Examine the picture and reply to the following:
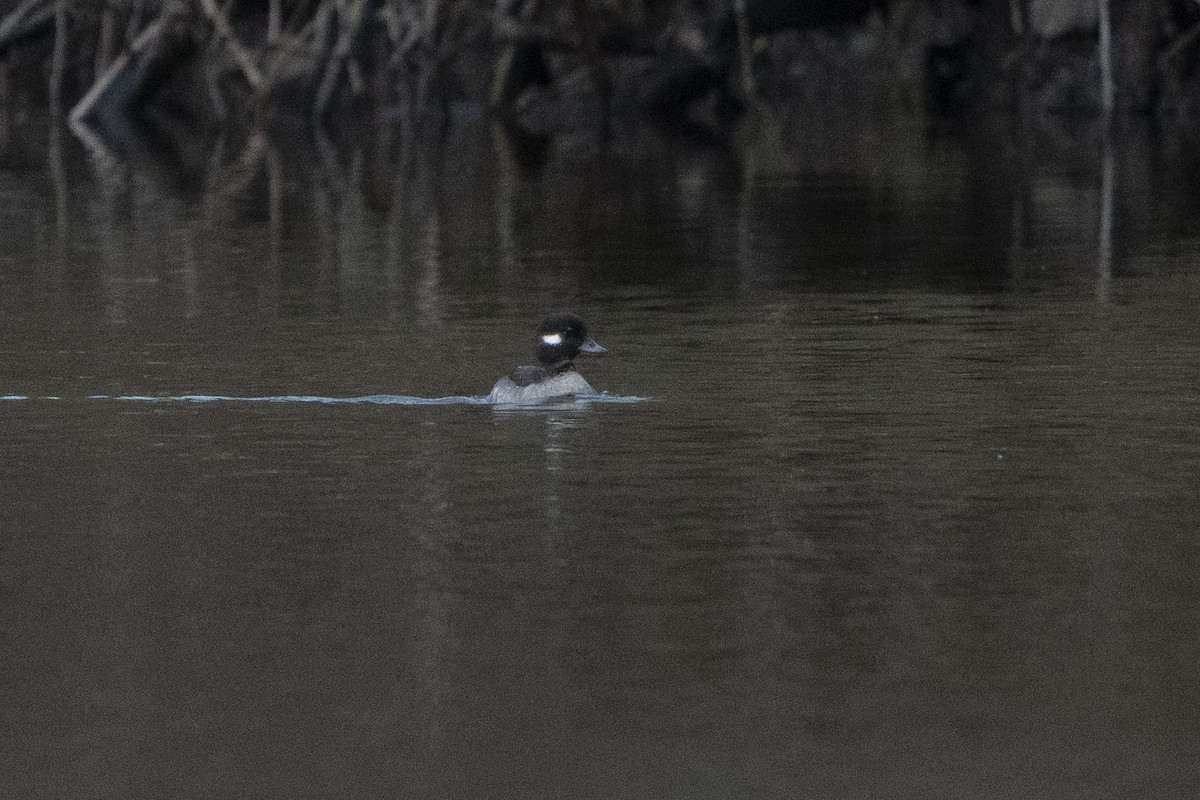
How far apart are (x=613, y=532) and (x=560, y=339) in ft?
12.1

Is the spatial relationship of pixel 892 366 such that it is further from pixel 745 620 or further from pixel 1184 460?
pixel 745 620

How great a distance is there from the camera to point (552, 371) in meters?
12.4

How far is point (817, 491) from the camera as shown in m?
9.81

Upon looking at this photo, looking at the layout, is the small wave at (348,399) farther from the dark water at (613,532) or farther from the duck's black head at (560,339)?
the duck's black head at (560,339)

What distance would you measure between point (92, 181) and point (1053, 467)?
69.4 ft

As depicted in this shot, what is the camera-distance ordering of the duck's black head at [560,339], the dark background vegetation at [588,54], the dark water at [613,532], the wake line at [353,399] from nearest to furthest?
1. the dark water at [613,532]
2. the wake line at [353,399]
3. the duck's black head at [560,339]
4. the dark background vegetation at [588,54]

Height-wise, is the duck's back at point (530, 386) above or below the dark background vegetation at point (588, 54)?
below

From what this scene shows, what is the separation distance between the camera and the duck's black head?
41.6 feet

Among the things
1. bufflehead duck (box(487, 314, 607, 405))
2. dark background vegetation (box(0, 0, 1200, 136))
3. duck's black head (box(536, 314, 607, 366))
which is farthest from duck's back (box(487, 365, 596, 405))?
dark background vegetation (box(0, 0, 1200, 136))

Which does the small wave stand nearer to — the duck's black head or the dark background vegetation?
the duck's black head

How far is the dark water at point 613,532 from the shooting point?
655 centimetres

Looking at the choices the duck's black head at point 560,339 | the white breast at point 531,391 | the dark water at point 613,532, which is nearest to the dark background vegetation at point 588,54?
the dark water at point 613,532

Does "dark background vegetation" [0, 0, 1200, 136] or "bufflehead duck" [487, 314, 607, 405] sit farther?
"dark background vegetation" [0, 0, 1200, 136]

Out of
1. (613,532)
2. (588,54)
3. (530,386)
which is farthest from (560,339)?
(588,54)
